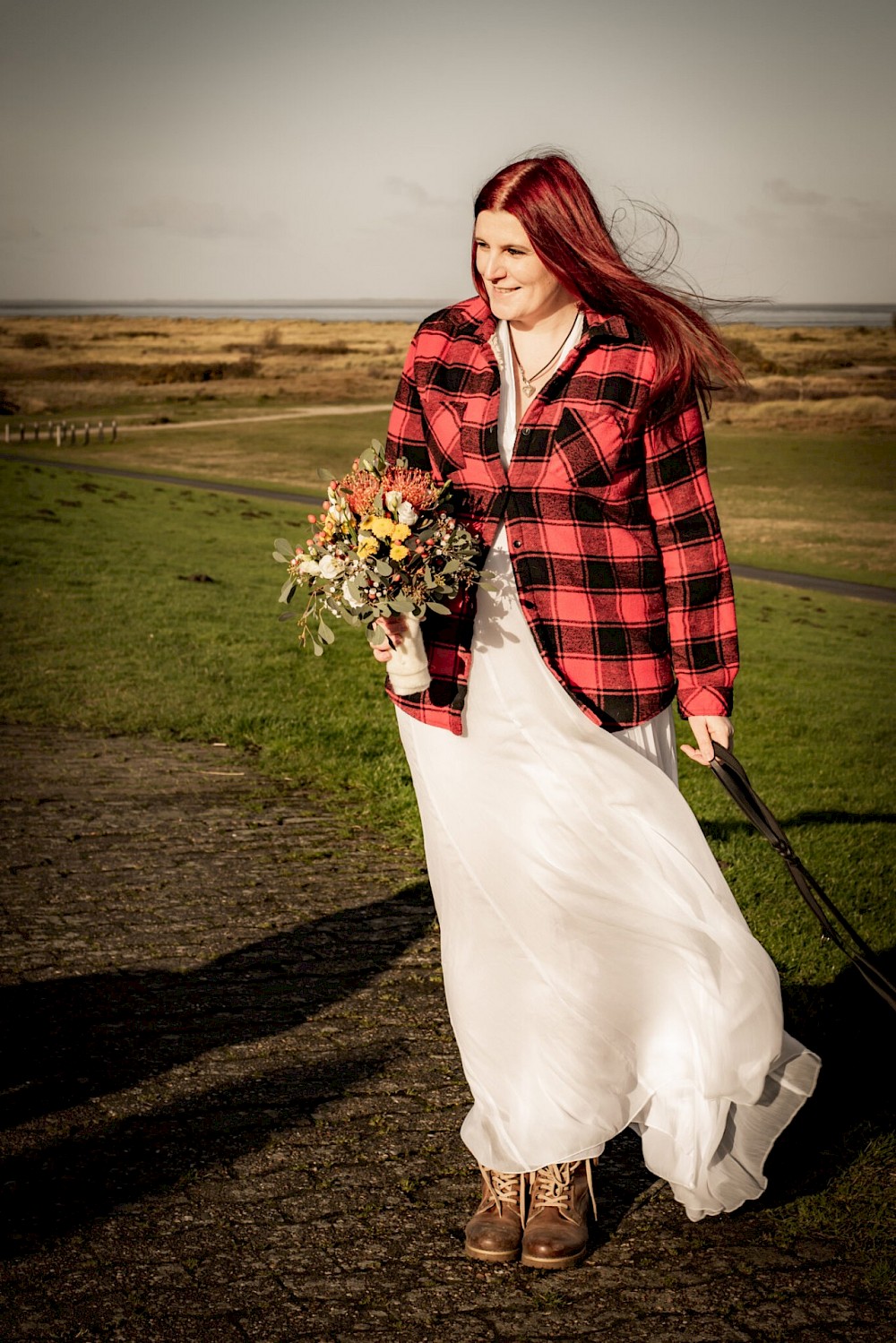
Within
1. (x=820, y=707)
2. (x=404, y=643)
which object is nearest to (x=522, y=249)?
(x=404, y=643)

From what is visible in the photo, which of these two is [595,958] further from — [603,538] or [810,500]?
[810,500]

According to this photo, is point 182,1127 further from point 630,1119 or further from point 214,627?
point 214,627

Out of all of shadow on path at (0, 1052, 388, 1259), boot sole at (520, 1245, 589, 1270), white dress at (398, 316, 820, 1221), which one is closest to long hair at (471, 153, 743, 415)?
white dress at (398, 316, 820, 1221)

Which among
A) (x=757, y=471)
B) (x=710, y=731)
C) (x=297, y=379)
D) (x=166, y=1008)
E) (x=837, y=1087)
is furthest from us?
(x=297, y=379)

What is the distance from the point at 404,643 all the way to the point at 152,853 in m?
3.84

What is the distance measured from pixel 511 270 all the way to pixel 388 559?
89cm

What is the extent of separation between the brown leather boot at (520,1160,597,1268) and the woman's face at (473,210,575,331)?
2382 mm

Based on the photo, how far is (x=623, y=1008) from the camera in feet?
11.0

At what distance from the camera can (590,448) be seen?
337 cm

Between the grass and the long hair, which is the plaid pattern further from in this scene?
the grass

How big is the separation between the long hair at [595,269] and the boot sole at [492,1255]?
233 centimetres

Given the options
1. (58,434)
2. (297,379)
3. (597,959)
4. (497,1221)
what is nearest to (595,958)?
(597,959)

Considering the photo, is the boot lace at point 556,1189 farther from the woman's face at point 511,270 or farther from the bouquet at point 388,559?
the woman's face at point 511,270

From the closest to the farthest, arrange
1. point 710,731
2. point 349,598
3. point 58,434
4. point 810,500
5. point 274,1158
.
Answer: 1. point 349,598
2. point 710,731
3. point 274,1158
4. point 810,500
5. point 58,434
